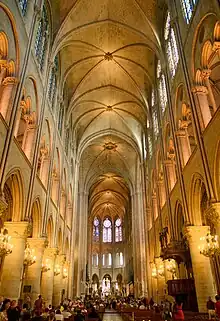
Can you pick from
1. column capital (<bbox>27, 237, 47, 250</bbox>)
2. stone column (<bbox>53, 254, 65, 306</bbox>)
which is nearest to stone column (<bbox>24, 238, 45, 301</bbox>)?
column capital (<bbox>27, 237, 47, 250</bbox>)

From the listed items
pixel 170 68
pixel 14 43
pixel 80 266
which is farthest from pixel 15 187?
pixel 80 266

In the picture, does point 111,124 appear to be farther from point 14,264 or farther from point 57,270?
point 14,264

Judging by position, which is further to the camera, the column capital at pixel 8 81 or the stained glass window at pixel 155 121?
the stained glass window at pixel 155 121

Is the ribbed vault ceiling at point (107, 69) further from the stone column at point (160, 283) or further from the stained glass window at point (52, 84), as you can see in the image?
the stone column at point (160, 283)

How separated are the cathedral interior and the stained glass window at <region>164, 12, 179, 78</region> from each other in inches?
3.6

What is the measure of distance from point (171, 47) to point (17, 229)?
46.9 feet

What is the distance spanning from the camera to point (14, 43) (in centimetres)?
1254

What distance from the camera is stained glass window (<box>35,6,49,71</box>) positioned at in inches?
675

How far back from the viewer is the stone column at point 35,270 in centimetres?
1462

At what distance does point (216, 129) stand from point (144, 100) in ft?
54.6

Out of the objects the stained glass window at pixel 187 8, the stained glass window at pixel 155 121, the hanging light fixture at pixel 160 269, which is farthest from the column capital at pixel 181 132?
the hanging light fixture at pixel 160 269

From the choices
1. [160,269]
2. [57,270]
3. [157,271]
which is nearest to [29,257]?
[57,270]

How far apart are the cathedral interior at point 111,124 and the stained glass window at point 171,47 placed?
0.30ft

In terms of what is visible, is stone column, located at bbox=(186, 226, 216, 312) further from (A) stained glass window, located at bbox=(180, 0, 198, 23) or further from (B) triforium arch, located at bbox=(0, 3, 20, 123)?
(A) stained glass window, located at bbox=(180, 0, 198, 23)
